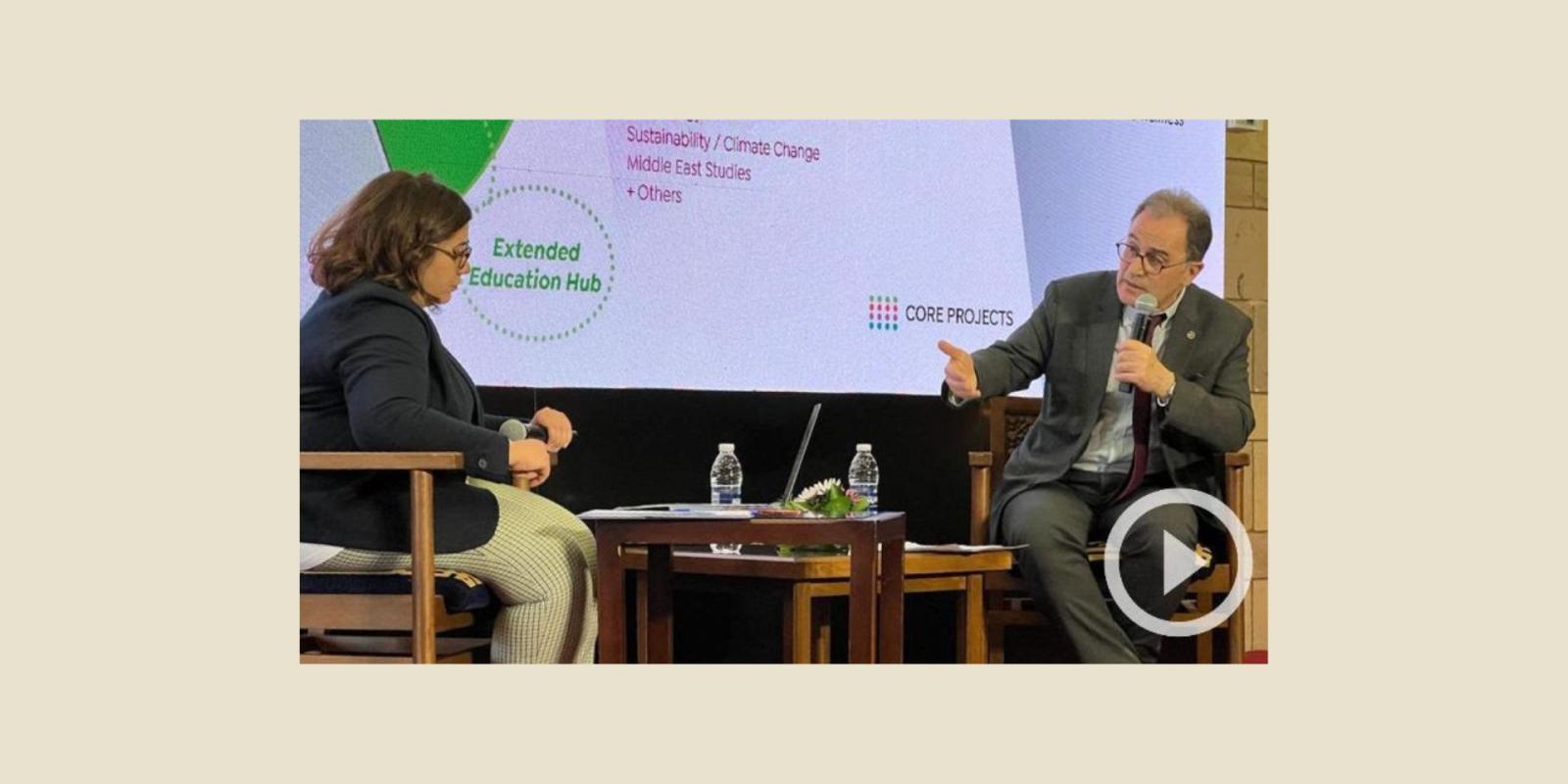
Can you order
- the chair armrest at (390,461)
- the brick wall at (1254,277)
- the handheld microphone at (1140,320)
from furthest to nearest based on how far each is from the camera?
the brick wall at (1254,277)
the handheld microphone at (1140,320)
the chair armrest at (390,461)

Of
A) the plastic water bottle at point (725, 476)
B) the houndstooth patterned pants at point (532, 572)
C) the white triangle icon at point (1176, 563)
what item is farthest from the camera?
the plastic water bottle at point (725, 476)

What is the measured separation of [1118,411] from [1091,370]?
0.40 feet

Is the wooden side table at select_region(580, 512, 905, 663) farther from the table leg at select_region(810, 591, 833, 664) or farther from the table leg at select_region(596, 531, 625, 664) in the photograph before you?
the table leg at select_region(810, 591, 833, 664)

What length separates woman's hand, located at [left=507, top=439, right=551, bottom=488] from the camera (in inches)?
161

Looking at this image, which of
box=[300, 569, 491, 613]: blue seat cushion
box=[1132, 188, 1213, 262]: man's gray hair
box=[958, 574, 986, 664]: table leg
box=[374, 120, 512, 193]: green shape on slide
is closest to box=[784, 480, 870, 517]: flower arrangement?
box=[958, 574, 986, 664]: table leg

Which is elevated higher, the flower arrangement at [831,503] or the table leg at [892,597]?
the flower arrangement at [831,503]

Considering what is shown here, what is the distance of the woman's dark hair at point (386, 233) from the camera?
4.13 m

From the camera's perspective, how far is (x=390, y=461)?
376 centimetres

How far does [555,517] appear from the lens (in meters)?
4.22

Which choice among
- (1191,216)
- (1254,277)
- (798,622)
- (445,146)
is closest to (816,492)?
(798,622)

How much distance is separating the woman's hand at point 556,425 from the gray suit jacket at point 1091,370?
1041 millimetres

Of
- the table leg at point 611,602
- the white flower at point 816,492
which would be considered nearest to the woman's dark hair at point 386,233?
the table leg at point 611,602

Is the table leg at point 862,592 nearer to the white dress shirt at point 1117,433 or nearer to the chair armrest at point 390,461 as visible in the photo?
the chair armrest at point 390,461

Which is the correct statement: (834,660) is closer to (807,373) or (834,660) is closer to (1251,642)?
(807,373)
